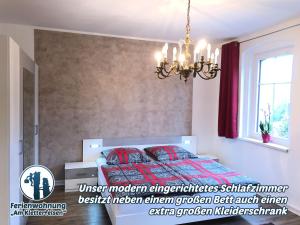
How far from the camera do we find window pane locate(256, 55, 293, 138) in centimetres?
333

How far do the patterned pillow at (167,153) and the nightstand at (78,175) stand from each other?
0.92 metres

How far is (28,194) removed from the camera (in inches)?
97.8

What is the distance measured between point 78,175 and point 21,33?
2.23 metres

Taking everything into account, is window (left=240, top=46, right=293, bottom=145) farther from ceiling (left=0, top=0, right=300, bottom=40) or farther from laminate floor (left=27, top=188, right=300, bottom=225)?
laminate floor (left=27, top=188, right=300, bottom=225)

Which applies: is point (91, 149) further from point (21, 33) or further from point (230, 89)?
point (230, 89)

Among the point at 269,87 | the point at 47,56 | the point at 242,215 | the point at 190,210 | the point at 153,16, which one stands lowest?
the point at 242,215

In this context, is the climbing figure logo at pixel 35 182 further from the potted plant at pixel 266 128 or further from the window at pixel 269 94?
the window at pixel 269 94

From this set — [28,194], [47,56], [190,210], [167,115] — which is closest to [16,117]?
[28,194]

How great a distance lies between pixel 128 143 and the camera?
4.07 m

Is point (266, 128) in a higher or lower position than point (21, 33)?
lower

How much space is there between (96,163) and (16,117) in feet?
5.80

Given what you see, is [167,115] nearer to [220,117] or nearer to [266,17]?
[220,117]

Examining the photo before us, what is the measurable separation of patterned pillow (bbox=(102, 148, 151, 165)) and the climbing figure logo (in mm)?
1037

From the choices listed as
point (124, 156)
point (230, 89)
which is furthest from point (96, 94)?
point (230, 89)
